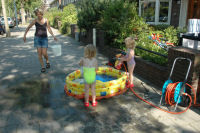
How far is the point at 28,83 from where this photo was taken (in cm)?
516

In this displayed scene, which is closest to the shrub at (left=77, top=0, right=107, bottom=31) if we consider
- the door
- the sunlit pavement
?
the door

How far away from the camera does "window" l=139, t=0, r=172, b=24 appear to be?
38.8ft

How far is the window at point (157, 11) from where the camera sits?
11.8m

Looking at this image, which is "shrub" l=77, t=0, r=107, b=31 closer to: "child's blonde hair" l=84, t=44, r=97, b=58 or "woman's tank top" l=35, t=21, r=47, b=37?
"woman's tank top" l=35, t=21, r=47, b=37

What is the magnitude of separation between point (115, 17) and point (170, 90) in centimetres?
442

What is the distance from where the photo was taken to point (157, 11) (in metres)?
12.1

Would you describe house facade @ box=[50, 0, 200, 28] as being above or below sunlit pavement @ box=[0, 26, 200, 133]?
above

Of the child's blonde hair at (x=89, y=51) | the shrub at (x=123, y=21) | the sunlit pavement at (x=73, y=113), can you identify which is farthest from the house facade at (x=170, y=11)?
the child's blonde hair at (x=89, y=51)

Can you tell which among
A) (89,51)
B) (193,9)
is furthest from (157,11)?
(89,51)

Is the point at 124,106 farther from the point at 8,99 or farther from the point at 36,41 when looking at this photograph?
the point at 36,41

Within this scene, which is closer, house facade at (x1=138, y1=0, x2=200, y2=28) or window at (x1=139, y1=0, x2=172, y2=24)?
house facade at (x1=138, y1=0, x2=200, y2=28)

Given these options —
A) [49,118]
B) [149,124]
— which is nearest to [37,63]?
[49,118]

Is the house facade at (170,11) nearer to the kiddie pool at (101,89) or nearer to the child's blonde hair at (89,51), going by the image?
the kiddie pool at (101,89)

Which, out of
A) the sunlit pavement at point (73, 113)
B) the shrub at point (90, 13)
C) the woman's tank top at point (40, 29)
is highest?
the shrub at point (90, 13)
